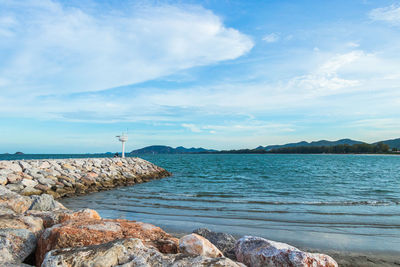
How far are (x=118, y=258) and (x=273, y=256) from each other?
227 cm

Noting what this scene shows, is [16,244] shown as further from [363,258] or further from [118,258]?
[363,258]

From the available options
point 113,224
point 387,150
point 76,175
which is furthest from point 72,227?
point 387,150

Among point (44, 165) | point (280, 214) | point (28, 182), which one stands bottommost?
point (280, 214)

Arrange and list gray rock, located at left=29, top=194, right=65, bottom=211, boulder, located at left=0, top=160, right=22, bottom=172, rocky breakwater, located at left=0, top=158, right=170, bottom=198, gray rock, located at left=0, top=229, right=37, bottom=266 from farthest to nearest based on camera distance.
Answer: boulder, located at left=0, top=160, right=22, bottom=172, rocky breakwater, located at left=0, top=158, right=170, bottom=198, gray rock, located at left=29, top=194, right=65, bottom=211, gray rock, located at left=0, top=229, right=37, bottom=266

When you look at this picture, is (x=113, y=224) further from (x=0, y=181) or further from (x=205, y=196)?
(x=0, y=181)

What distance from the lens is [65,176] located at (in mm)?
15781

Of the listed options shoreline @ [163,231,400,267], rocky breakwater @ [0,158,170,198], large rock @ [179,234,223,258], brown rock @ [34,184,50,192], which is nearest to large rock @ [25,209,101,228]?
large rock @ [179,234,223,258]

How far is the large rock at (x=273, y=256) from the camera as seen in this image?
387 centimetres

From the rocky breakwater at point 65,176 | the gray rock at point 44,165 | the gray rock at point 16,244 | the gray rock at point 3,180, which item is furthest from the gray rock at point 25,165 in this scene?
the gray rock at point 16,244

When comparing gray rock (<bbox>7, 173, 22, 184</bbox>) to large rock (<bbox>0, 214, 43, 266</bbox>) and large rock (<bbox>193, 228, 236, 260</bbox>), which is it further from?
large rock (<bbox>193, 228, 236, 260</bbox>)

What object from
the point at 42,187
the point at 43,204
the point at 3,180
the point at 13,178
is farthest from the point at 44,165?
the point at 43,204

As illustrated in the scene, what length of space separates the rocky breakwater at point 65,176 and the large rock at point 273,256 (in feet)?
36.1

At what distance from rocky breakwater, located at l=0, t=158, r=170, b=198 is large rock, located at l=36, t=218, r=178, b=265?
9506 mm

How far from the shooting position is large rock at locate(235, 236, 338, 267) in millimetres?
3865
